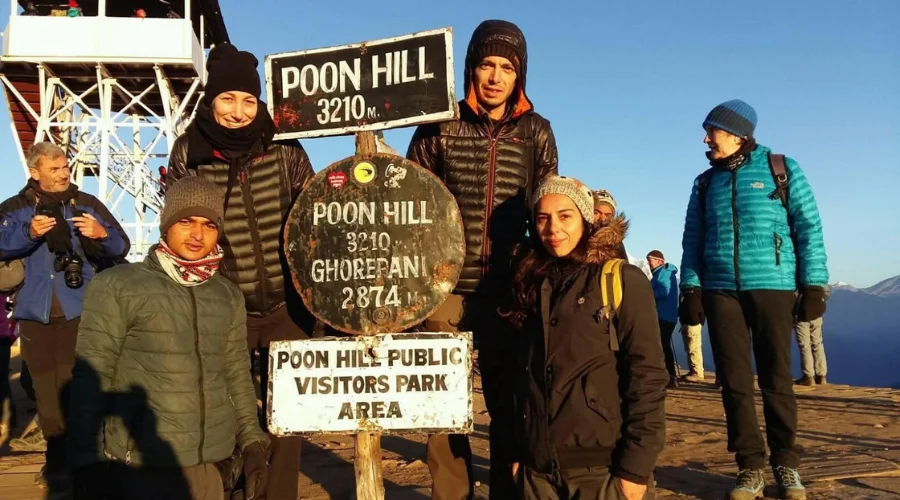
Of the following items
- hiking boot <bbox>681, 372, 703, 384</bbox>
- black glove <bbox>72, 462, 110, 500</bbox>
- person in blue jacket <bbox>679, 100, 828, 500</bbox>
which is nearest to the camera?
black glove <bbox>72, 462, 110, 500</bbox>

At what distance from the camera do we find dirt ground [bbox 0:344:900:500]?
14.4ft

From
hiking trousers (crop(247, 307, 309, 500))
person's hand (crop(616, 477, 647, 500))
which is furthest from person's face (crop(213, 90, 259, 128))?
person's hand (crop(616, 477, 647, 500))

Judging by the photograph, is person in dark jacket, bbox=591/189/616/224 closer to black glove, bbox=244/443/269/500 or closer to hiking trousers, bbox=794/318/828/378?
black glove, bbox=244/443/269/500

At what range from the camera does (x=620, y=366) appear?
8.39 feet

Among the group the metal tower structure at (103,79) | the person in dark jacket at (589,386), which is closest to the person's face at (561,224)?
the person in dark jacket at (589,386)

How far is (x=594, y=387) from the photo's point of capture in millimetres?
2469

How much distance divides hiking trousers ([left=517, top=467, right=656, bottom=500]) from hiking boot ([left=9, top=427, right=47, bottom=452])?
564 cm

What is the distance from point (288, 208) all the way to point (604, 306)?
1707mm

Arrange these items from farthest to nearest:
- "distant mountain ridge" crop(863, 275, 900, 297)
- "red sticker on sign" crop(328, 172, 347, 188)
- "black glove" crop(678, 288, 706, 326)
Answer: "distant mountain ridge" crop(863, 275, 900, 297)
"black glove" crop(678, 288, 706, 326)
"red sticker on sign" crop(328, 172, 347, 188)

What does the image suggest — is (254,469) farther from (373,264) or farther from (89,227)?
(89,227)

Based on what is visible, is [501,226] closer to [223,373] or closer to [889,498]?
[223,373]

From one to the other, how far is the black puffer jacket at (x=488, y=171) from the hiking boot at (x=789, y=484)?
2.33 m

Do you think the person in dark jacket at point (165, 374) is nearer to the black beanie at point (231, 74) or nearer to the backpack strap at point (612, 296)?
the black beanie at point (231, 74)

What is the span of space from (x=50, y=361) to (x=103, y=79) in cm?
1682
